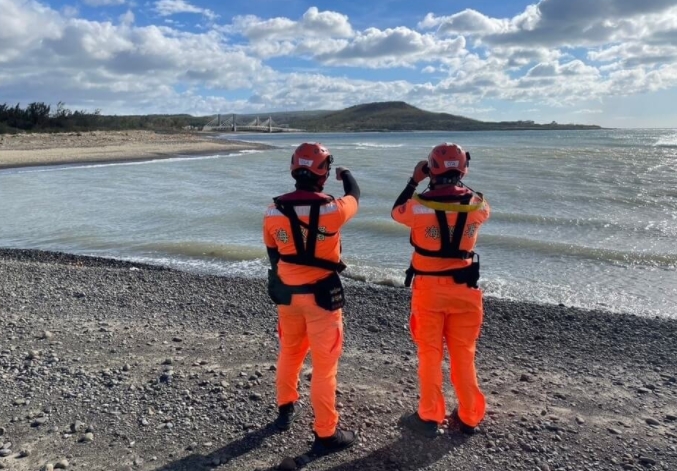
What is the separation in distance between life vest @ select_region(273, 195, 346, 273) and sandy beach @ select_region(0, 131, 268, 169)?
36.6m

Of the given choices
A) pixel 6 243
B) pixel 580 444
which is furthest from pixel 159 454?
pixel 6 243

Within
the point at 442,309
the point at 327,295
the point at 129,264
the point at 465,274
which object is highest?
the point at 465,274

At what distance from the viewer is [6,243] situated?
47.5 ft

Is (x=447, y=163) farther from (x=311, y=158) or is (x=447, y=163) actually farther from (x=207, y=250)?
(x=207, y=250)

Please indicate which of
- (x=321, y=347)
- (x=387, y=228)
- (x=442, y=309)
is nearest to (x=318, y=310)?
(x=321, y=347)

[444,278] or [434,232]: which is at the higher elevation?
[434,232]

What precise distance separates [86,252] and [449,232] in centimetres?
1139

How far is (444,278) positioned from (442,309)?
25 cm

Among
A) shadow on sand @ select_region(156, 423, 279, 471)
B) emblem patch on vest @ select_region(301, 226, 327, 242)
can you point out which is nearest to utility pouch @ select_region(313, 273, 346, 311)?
emblem patch on vest @ select_region(301, 226, 327, 242)

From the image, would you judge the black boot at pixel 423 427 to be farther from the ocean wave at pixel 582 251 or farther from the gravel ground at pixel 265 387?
the ocean wave at pixel 582 251

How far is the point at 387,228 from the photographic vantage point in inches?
619

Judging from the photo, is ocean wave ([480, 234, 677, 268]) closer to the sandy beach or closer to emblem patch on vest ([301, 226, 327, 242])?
emblem patch on vest ([301, 226, 327, 242])

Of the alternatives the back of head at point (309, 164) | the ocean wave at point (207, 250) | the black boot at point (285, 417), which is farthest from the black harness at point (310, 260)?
the ocean wave at point (207, 250)

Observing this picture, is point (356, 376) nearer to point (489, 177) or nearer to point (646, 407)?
point (646, 407)
